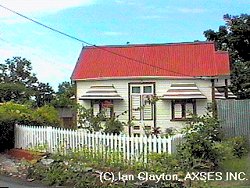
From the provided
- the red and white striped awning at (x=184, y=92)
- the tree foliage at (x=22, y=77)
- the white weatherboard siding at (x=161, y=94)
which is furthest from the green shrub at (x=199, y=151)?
the tree foliage at (x=22, y=77)

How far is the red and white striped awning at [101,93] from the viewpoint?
991 inches

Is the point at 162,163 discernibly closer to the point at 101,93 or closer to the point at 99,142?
the point at 99,142

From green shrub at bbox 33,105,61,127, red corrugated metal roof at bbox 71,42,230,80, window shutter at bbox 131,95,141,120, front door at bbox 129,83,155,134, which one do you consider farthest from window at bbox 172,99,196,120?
green shrub at bbox 33,105,61,127

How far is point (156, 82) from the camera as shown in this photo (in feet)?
82.6

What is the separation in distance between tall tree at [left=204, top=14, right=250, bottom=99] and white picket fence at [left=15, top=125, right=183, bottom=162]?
69.0 ft

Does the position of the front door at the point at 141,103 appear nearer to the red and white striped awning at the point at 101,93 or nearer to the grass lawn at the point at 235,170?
the red and white striped awning at the point at 101,93

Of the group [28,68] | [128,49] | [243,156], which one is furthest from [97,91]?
[28,68]

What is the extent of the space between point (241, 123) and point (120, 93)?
958cm

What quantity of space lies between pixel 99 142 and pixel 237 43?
26.2 meters

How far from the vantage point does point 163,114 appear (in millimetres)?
25000

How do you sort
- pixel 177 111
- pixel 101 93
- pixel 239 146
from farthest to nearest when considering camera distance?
pixel 101 93 → pixel 177 111 → pixel 239 146

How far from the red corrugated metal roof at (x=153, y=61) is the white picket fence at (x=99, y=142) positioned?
39.1 ft

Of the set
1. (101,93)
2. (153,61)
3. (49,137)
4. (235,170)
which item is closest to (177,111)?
(153,61)

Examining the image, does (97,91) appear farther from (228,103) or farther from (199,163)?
(199,163)
